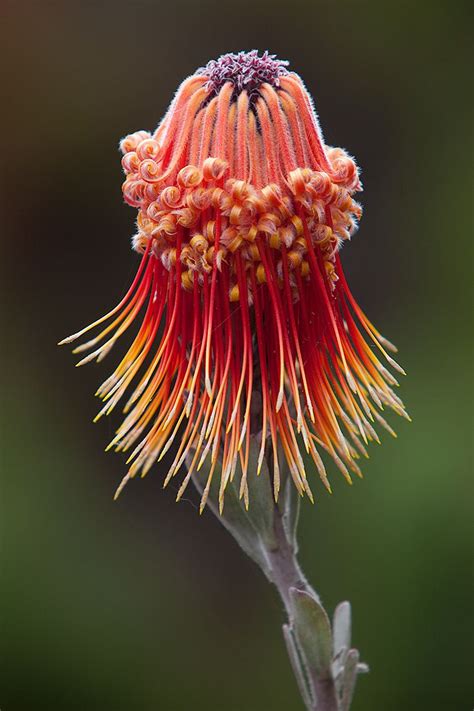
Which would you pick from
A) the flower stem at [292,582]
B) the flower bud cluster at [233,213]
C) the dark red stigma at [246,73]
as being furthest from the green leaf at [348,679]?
the dark red stigma at [246,73]

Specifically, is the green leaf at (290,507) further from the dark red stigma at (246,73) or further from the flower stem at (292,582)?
the dark red stigma at (246,73)

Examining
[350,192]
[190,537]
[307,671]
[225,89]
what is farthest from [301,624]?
[190,537]

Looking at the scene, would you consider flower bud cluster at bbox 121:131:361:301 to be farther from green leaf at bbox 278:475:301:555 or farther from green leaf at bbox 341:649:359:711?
green leaf at bbox 341:649:359:711

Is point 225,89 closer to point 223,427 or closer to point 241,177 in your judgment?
point 241,177

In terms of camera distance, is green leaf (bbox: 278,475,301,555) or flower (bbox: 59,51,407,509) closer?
flower (bbox: 59,51,407,509)

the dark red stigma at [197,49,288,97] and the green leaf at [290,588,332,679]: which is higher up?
the dark red stigma at [197,49,288,97]

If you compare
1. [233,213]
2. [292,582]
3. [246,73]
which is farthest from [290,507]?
[246,73]

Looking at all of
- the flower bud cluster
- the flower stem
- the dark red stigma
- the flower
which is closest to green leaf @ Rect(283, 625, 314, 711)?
the flower stem

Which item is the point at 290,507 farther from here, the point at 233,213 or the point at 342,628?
the point at 233,213
